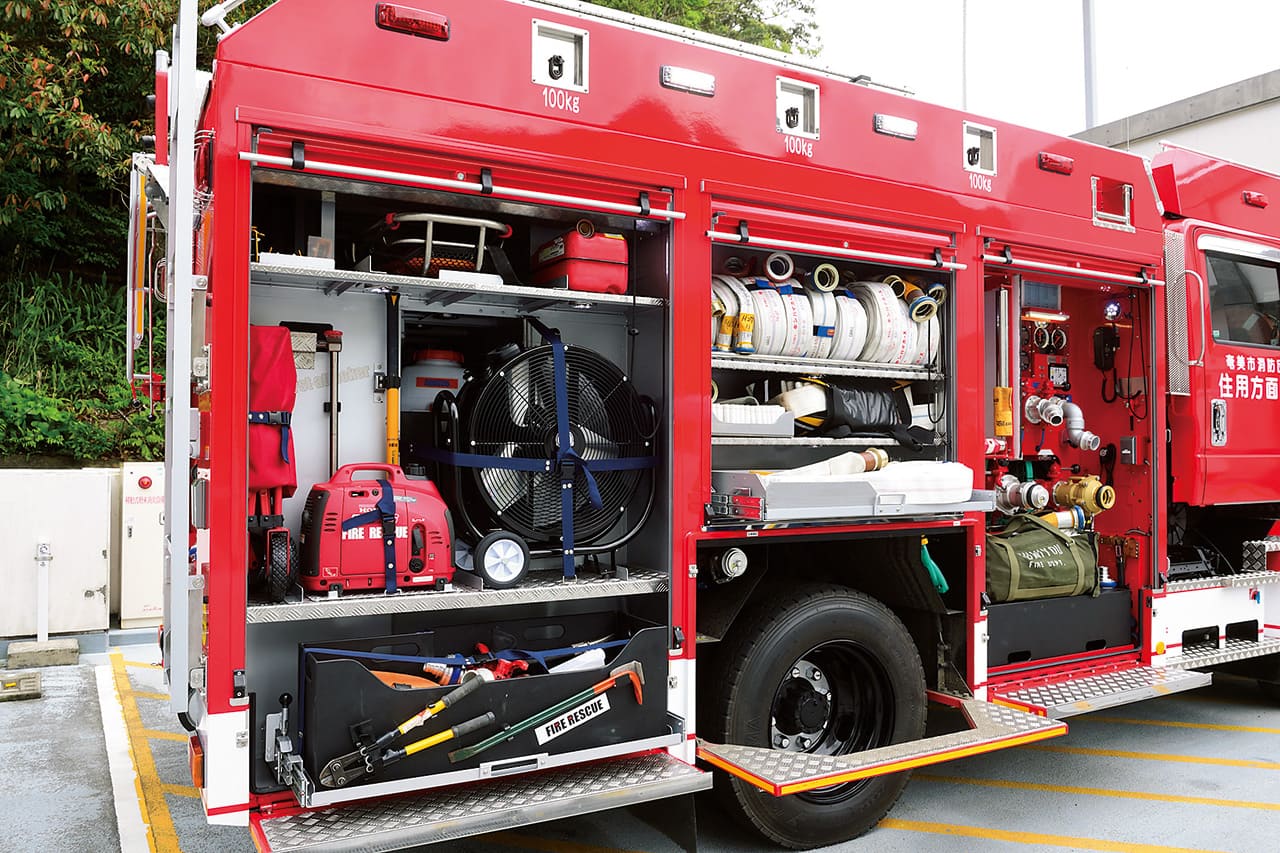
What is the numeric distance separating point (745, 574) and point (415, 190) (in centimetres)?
198

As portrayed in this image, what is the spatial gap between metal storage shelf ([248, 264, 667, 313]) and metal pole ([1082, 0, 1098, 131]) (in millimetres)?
8178

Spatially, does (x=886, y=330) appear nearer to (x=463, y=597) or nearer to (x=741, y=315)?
(x=741, y=315)

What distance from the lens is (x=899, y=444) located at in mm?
4441

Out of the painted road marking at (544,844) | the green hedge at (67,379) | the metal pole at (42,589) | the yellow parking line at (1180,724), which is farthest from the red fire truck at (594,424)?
the green hedge at (67,379)

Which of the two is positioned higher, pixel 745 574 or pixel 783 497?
pixel 783 497

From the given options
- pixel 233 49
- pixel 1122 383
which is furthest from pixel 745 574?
pixel 1122 383

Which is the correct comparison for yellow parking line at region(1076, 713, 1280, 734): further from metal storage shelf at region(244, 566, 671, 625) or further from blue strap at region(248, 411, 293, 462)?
blue strap at region(248, 411, 293, 462)

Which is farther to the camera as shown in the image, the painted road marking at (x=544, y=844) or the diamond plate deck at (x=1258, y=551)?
the diamond plate deck at (x=1258, y=551)

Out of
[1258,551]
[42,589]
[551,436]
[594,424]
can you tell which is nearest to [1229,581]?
[1258,551]

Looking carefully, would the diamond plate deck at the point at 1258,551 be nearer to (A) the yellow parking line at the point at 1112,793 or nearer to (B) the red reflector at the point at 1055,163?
(A) the yellow parking line at the point at 1112,793

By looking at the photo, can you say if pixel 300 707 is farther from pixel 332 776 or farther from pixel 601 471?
pixel 601 471

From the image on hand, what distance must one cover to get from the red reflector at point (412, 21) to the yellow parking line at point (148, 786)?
3310 mm

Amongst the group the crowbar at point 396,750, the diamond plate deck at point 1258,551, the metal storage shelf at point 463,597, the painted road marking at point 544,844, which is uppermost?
the metal storage shelf at point 463,597

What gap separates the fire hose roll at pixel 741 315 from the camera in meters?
3.95
